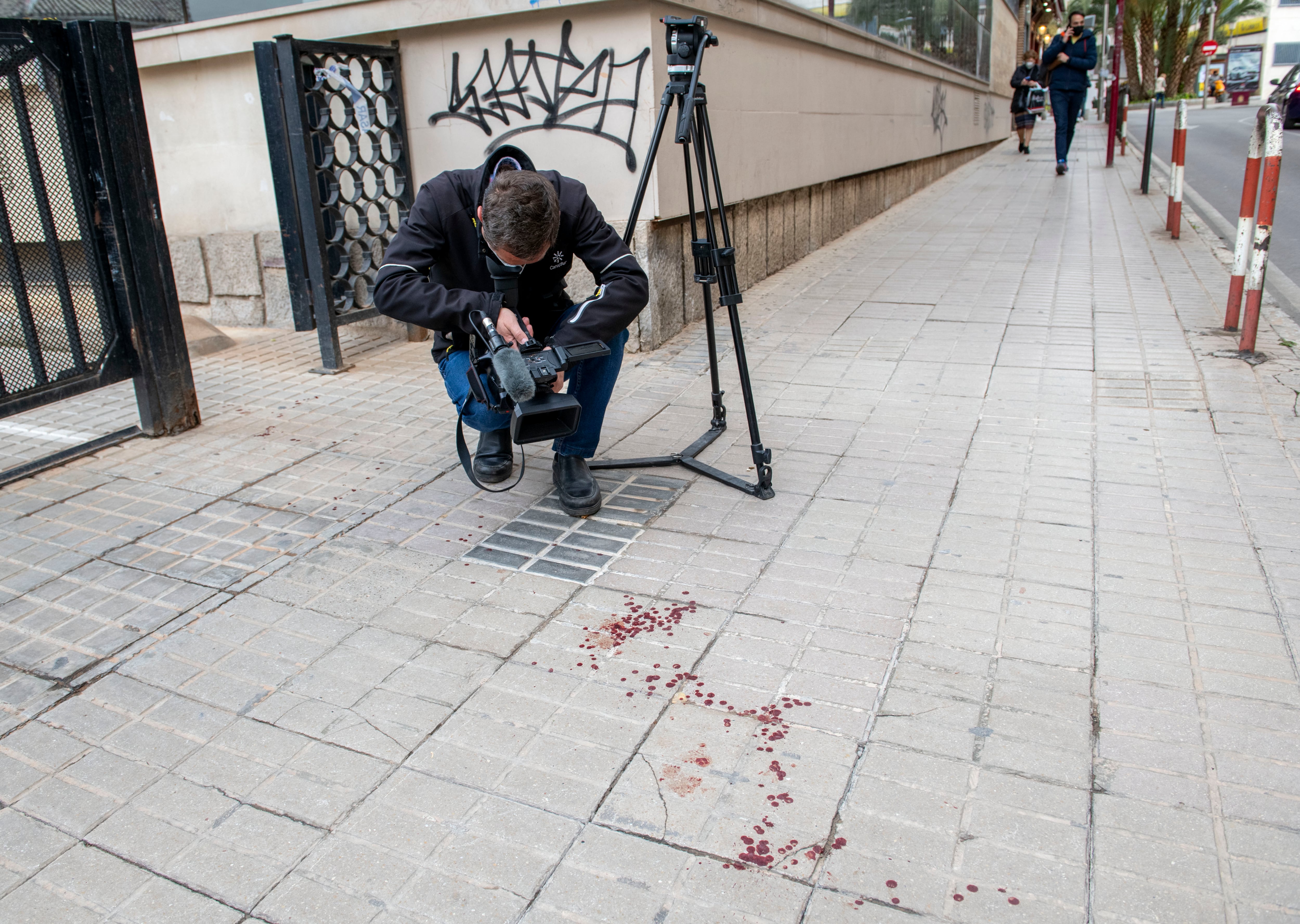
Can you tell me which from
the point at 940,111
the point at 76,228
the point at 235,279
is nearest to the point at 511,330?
the point at 76,228

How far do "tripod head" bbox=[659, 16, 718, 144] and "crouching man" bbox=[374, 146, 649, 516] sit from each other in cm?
48

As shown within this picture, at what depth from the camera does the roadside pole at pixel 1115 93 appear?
→ 49.6 feet

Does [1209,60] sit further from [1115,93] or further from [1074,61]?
[1074,61]

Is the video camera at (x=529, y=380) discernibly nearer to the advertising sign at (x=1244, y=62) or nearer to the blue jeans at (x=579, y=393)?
the blue jeans at (x=579, y=393)

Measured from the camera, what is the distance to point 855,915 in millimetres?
1829

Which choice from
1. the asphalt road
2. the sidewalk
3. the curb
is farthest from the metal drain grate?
the asphalt road

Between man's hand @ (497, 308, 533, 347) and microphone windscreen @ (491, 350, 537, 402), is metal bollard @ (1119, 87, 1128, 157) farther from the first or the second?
microphone windscreen @ (491, 350, 537, 402)

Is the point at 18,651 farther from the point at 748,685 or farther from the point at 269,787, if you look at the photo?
the point at 748,685

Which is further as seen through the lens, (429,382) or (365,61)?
(365,61)

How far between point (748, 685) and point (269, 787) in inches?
45.9

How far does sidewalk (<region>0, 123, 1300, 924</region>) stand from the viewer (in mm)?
1938

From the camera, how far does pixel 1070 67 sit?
526 inches

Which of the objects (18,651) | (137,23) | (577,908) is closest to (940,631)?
(577,908)

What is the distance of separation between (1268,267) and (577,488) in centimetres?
585
